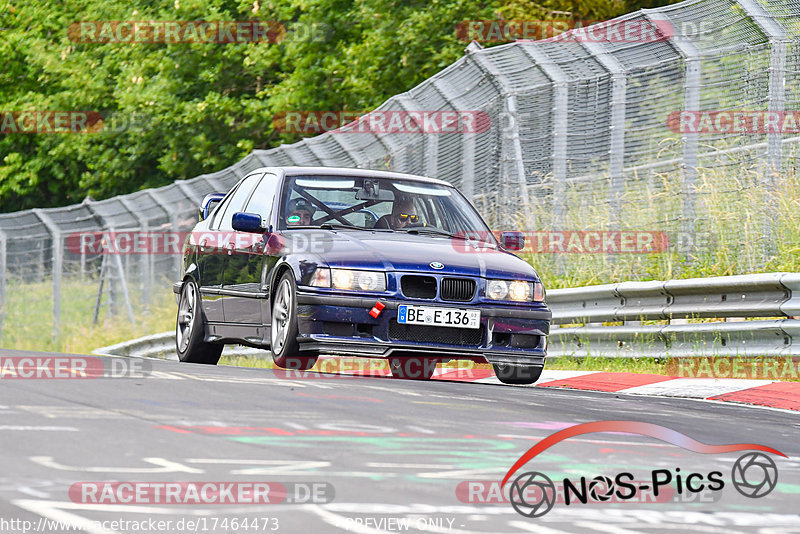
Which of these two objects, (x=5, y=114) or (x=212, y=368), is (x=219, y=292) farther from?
(x=5, y=114)

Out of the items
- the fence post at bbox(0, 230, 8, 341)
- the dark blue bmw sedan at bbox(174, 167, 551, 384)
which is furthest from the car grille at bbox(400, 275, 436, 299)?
the fence post at bbox(0, 230, 8, 341)

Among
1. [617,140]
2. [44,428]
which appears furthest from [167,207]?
[44,428]

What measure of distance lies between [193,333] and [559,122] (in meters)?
4.38

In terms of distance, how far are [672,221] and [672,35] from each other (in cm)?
163

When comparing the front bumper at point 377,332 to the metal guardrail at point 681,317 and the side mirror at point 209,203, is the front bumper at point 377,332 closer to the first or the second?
the metal guardrail at point 681,317

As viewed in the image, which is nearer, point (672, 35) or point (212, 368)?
point (212, 368)

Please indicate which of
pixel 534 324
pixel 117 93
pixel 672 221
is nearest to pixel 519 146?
pixel 672 221

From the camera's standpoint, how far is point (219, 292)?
12.1 metres

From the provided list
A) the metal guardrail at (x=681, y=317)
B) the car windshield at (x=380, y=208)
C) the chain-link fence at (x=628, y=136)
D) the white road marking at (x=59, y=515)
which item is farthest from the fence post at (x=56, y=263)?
the white road marking at (x=59, y=515)

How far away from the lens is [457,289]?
34.1ft

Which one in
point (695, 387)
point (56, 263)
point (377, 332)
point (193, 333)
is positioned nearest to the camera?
point (377, 332)

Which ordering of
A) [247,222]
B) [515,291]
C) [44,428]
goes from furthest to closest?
[247,222]
[515,291]
[44,428]

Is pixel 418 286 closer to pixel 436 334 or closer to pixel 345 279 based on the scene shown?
pixel 436 334

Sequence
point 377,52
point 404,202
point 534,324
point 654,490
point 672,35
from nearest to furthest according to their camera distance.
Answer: point 654,490 → point 534,324 → point 404,202 → point 672,35 → point 377,52
